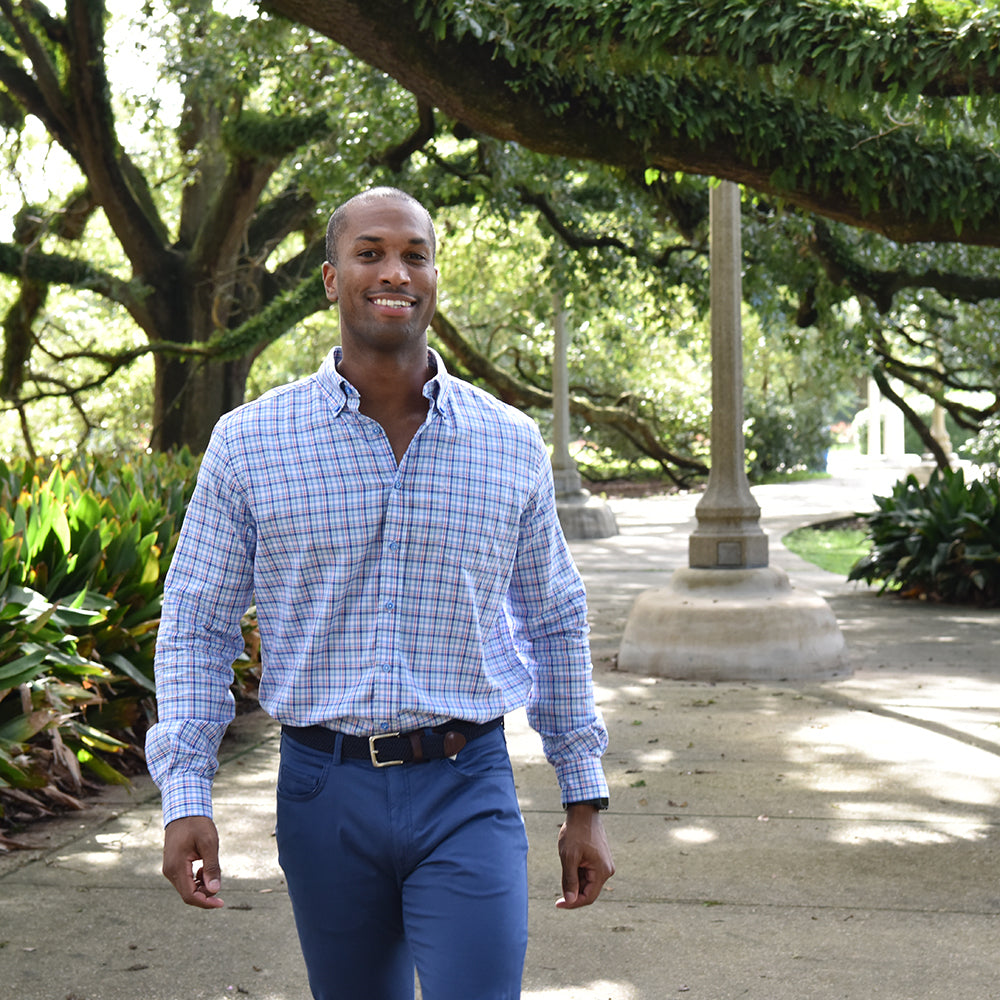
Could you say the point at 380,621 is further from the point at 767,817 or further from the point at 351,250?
the point at 767,817

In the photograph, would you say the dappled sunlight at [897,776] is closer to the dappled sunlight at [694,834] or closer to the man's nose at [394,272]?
the dappled sunlight at [694,834]

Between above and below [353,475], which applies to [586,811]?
below

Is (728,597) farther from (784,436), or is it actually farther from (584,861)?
(784,436)

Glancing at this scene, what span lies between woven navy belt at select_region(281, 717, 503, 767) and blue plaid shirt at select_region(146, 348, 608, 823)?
0.02 meters

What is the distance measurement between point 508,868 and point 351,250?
115 cm

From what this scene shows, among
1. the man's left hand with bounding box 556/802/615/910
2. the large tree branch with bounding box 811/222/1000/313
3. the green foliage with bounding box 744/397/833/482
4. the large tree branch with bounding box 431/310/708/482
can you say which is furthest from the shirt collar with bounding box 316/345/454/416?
the green foliage with bounding box 744/397/833/482

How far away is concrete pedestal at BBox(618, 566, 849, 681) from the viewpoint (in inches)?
327

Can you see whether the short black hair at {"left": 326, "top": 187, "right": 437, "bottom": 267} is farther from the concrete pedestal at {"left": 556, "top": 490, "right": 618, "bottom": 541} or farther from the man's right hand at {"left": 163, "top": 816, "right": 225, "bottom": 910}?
the concrete pedestal at {"left": 556, "top": 490, "right": 618, "bottom": 541}

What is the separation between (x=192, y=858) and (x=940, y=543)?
1071 centimetres

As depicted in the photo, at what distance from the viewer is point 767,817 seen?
5336 millimetres

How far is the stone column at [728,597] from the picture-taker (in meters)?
8.34

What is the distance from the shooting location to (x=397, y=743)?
2.33 m

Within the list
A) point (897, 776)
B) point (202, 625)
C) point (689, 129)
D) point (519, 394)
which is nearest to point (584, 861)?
point (202, 625)

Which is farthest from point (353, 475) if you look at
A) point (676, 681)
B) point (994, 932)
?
point (676, 681)
